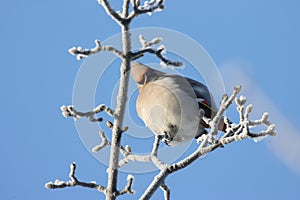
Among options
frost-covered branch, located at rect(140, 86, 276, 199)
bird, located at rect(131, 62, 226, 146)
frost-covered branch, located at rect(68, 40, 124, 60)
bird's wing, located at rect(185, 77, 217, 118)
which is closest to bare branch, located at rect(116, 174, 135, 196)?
frost-covered branch, located at rect(140, 86, 276, 199)

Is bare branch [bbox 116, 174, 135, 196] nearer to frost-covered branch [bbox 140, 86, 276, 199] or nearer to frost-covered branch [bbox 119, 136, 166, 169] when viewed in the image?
frost-covered branch [bbox 140, 86, 276, 199]

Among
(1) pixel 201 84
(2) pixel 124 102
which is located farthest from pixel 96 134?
(1) pixel 201 84

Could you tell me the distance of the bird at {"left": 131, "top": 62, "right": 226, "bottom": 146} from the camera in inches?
262

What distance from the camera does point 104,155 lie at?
15.2 feet

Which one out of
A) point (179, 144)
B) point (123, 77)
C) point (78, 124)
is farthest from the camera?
point (179, 144)

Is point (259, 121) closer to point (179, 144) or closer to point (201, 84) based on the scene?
point (179, 144)

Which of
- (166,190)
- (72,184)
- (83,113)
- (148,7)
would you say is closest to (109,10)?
(148,7)

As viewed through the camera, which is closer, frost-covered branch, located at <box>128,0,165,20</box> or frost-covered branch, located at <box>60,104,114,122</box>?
frost-covered branch, located at <box>128,0,165,20</box>

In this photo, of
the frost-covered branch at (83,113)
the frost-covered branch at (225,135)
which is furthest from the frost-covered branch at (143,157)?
the frost-covered branch at (83,113)

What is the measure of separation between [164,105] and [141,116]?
44 cm

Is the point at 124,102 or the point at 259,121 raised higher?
the point at 124,102

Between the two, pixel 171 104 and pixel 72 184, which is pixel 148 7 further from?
pixel 171 104

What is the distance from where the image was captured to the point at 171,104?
6848 millimetres

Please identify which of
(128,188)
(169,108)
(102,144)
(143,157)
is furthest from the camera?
(169,108)
